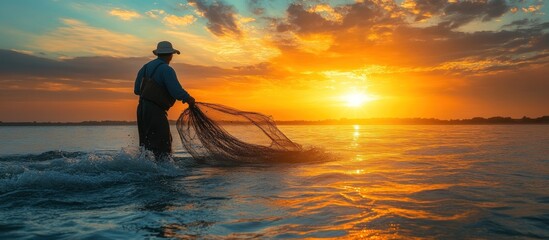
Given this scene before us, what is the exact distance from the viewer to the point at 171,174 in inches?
330

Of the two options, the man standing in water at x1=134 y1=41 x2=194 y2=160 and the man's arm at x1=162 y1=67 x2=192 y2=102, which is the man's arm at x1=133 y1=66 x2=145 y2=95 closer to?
the man standing in water at x1=134 y1=41 x2=194 y2=160

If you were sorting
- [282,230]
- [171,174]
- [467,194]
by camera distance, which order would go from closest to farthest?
[282,230]
[467,194]
[171,174]

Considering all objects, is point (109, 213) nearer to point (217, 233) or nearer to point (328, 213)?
point (217, 233)

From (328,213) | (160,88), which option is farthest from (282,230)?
(160,88)

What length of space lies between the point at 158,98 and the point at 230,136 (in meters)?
2.42

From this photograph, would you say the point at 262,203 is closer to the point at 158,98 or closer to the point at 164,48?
the point at 158,98

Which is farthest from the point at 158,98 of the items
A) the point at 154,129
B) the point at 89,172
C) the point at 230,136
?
the point at 230,136

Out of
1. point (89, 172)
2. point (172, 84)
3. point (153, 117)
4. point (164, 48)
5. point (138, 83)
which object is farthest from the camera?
point (138, 83)

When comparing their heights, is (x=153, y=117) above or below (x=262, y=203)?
above

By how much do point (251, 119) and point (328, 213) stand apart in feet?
21.0

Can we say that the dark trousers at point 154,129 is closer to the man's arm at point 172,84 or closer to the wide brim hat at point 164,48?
the man's arm at point 172,84

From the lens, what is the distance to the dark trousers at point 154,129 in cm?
880

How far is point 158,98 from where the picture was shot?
8.82 meters

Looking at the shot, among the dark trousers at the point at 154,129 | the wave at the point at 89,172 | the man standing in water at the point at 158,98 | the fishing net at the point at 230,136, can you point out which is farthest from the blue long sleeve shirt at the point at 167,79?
the wave at the point at 89,172
